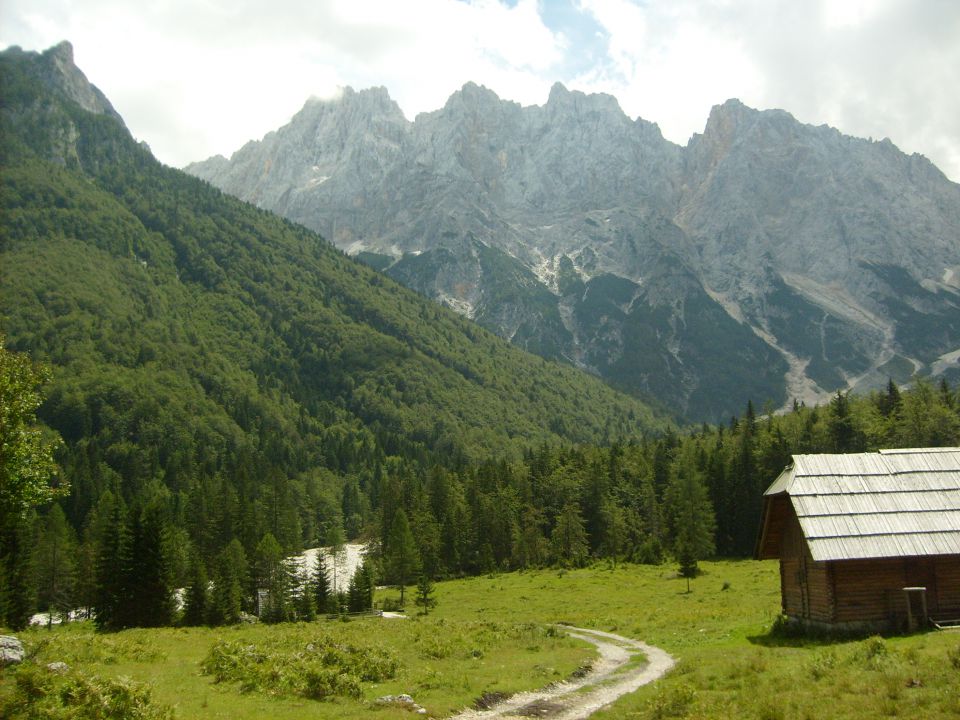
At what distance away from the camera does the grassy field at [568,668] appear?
68.8 feet

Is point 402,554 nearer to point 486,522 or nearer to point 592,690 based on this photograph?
point 486,522

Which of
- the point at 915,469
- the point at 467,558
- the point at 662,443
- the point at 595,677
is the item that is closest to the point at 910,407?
the point at 662,443

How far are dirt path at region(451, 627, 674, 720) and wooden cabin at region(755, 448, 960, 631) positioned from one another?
8.81 meters

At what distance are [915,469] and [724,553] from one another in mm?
79582

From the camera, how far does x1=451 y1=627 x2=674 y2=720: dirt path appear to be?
86.8ft

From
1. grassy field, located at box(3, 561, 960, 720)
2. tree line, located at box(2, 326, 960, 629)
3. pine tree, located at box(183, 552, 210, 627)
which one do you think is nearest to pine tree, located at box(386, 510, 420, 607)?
tree line, located at box(2, 326, 960, 629)

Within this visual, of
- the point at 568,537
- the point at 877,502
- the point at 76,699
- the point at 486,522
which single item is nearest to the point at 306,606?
the point at 486,522

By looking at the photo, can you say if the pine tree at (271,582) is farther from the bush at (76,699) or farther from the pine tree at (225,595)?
the bush at (76,699)

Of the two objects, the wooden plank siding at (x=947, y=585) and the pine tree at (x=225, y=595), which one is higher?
the wooden plank siding at (x=947, y=585)

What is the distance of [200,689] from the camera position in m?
27.0

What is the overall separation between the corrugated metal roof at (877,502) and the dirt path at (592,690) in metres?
10.2

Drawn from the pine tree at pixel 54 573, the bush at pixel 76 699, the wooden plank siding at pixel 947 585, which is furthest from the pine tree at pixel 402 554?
the bush at pixel 76 699

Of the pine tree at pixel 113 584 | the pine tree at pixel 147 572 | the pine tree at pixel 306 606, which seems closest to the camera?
the pine tree at pixel 113 584

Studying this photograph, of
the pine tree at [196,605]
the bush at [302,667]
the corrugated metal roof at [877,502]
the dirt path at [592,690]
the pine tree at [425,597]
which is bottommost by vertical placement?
the pine tree at [425,597]
